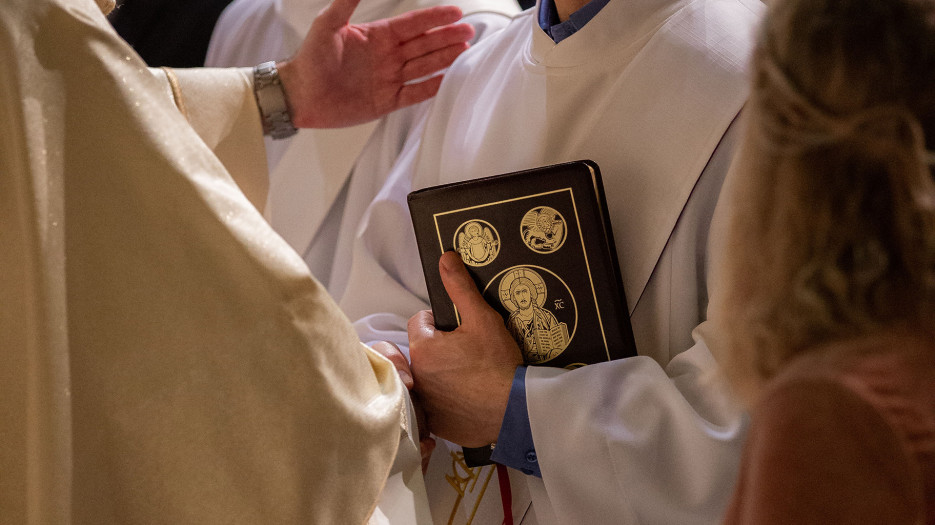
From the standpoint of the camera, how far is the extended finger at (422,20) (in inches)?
81.1

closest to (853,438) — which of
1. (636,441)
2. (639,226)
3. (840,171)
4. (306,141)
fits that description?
(840,171)

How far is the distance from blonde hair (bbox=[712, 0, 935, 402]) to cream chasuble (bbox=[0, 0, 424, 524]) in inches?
26.3

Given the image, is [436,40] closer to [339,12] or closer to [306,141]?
[339,12]

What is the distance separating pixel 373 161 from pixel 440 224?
3.07 feet

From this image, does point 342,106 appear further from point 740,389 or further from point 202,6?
point 740,389

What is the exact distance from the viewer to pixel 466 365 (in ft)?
4.78

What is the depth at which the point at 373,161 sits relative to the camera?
235cm

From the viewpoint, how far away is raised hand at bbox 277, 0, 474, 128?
2.05m

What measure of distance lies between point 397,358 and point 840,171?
110cm

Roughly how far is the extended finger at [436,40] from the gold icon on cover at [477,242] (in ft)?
2.56

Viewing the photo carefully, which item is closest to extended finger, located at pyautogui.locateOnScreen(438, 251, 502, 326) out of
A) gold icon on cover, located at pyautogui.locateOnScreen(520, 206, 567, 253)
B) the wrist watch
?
gold icon on cover, located at pyautogui.locateOnScreen(520, 206, 567, 253)

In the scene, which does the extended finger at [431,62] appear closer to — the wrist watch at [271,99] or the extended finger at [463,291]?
the wrist watch at [271,99]

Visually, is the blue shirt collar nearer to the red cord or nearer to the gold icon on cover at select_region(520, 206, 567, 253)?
the gold icon on cover at select_region(520, 206, 567, 253)

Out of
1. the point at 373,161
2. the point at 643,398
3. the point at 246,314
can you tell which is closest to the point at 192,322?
the point at 246,314
